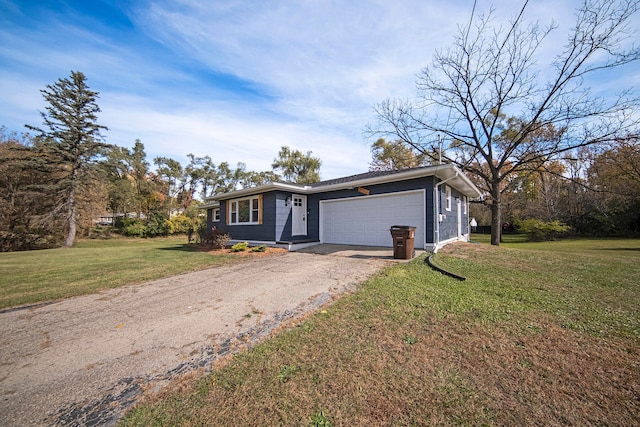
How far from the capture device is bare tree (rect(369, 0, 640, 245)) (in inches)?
403

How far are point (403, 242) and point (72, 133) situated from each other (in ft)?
73.0

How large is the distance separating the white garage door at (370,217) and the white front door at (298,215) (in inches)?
37.7

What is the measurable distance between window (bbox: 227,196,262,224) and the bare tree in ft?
28.1

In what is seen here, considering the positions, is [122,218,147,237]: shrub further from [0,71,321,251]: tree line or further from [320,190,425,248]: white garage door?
[320,190,425,248]: white garage door

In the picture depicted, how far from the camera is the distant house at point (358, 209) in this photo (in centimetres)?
849

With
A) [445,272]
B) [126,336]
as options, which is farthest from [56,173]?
[445,272]

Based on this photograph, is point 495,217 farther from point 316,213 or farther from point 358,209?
point 316,213

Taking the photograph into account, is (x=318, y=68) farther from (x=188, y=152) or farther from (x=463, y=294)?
(x=188, y=152)

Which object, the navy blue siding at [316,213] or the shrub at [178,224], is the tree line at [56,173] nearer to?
the navy blue siding at [316,213]

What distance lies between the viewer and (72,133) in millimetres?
16812

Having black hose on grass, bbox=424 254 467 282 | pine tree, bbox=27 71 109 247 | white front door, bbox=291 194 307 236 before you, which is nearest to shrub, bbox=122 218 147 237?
pine tree, bbox=27 71 109 247

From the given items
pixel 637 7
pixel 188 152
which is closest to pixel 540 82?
pixel 637 7

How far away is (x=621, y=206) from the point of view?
2056cm

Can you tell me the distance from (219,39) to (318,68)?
123 inches
